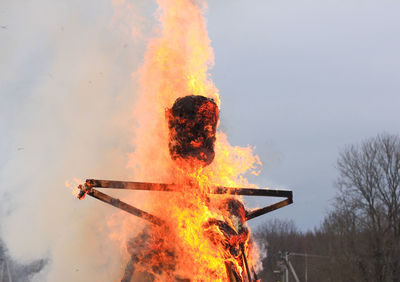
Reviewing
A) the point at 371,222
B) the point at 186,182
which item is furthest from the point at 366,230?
the point at 186,182

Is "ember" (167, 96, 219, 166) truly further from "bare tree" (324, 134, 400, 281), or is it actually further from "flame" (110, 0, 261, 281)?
"bare tree" (324, 134, 400, 281)

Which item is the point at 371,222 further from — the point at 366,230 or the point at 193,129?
the point at 193,129

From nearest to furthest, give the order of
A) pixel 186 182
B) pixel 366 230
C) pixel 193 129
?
pixel 193 129, pixel 186 182, pixel 366 230

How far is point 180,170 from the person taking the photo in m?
8.43

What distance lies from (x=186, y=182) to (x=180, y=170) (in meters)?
0.25

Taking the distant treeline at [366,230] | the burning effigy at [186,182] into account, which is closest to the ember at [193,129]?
the burning effigy at [186,182]

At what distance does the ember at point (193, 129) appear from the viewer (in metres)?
7.83

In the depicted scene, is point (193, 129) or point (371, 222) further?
point (371, 222)

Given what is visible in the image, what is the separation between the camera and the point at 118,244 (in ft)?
40.5

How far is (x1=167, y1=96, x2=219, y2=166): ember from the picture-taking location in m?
Result: 7.83

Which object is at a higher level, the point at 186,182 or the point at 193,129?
the point at 193,129

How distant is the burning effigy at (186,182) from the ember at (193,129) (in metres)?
0.02

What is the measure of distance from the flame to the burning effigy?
18 mm

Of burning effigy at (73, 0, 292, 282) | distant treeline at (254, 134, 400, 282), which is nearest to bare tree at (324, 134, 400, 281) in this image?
distant treeline at (254, 134, 400, 282)
